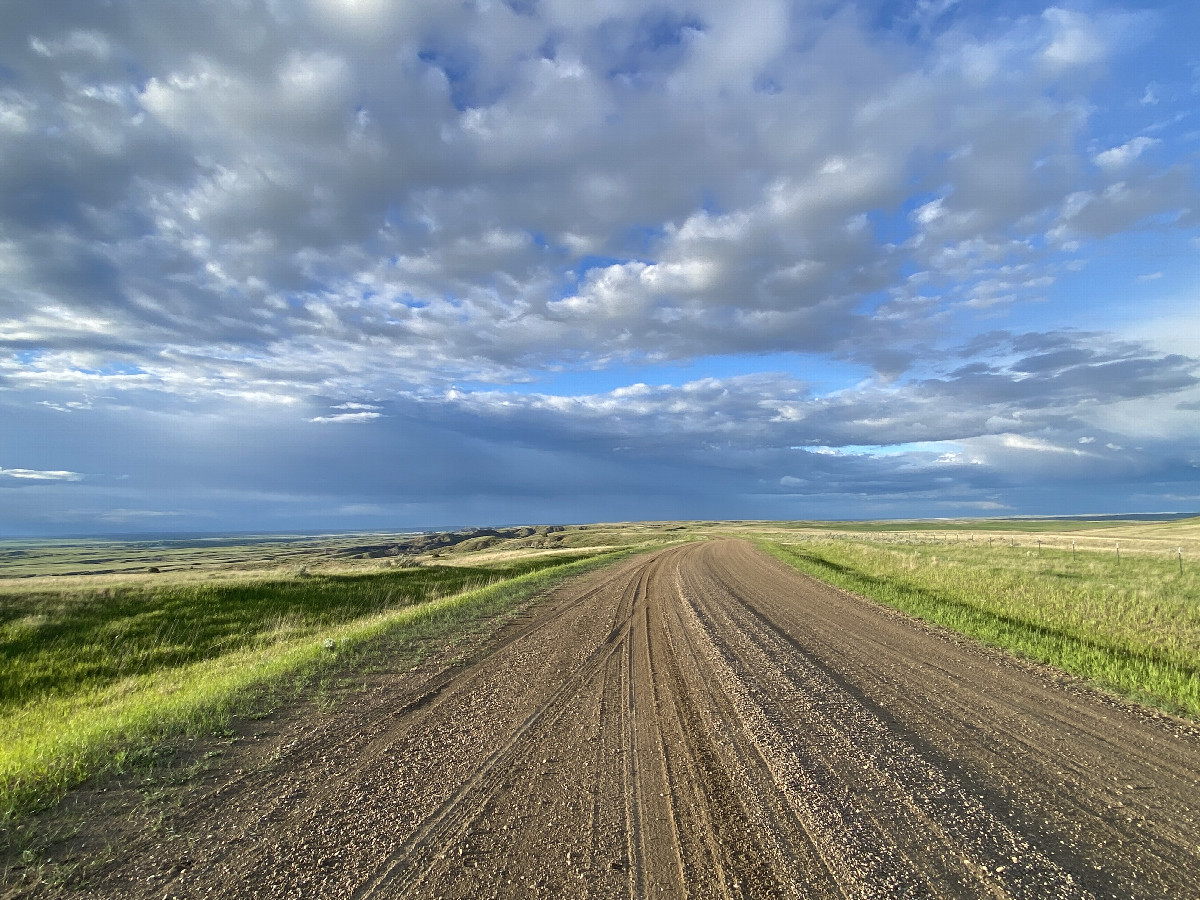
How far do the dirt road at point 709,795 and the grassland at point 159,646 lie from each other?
5.68 ft

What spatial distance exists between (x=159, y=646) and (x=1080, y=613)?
2393 centimetres

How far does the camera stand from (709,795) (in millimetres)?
4758

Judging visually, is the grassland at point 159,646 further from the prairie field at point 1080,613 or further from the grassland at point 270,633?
the prairie field at point 1080,613

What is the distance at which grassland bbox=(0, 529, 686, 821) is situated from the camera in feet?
19.6

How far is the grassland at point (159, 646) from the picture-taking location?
5.99 meters

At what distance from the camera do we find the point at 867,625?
1228 cm

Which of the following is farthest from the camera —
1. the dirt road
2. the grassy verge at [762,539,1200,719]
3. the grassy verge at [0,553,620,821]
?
the grassy verge at [762,539,1200,719]

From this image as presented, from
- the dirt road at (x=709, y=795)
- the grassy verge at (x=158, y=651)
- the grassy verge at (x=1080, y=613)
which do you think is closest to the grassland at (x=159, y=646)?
the grassy verge at (x=158, y=651)

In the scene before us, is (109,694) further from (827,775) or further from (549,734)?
(827,775)

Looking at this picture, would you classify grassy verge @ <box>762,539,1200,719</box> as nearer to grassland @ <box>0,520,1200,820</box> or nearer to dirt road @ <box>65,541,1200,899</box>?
grassland @ <box>0,520,1200,820</box>

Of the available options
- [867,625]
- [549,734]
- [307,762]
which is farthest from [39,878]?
[867,625]

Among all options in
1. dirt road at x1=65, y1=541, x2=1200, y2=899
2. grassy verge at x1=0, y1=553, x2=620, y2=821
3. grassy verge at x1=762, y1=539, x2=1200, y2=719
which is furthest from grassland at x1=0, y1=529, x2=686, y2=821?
grassy verge at x1=762, y1=539, x2=1200, y2=719

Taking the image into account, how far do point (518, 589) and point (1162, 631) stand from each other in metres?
16.6

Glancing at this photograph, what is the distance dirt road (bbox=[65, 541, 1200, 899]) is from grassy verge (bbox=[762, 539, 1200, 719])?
1308mm
